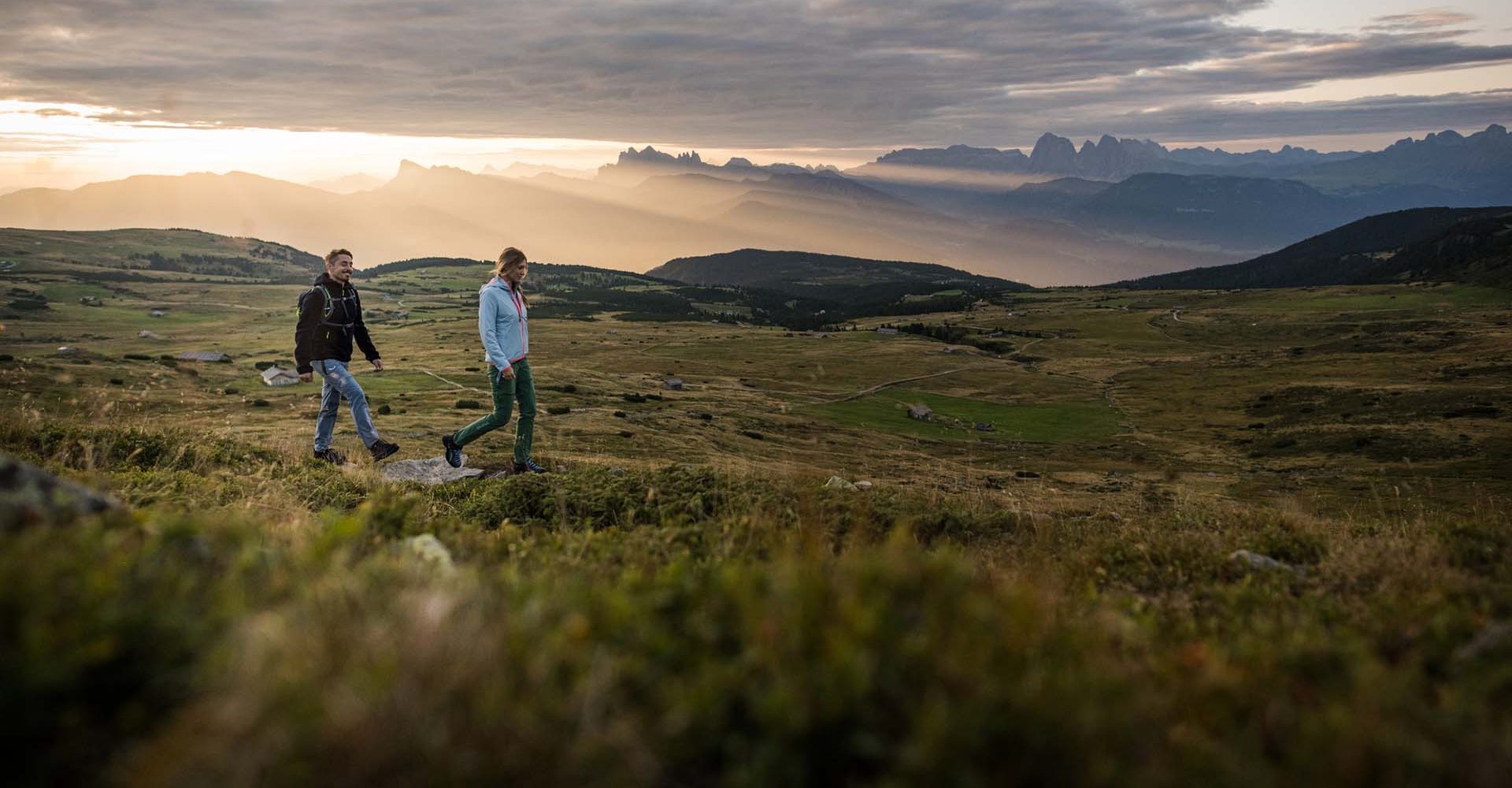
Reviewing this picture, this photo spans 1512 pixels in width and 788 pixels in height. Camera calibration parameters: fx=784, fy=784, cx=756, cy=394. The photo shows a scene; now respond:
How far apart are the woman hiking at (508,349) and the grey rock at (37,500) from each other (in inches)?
323

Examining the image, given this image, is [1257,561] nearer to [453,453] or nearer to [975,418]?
[453,453]

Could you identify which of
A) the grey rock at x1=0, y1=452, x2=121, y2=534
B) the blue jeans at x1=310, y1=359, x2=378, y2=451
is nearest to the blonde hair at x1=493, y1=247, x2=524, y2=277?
the blue jeans at x1=310, y1=359, x2=378, y2=451

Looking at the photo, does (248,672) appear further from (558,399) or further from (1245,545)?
(558,399)

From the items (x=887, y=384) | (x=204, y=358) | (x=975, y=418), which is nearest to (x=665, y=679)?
(x=204, y=358)

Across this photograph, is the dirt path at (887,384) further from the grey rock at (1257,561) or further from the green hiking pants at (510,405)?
the grey rock at (1257,561)

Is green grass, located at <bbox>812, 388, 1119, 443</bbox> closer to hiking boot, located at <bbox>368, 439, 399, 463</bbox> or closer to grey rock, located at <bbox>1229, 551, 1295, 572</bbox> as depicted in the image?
hiking boot, located at <bbox>368, 439, 399, 463</bbox>

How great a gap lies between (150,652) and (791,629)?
2634mm

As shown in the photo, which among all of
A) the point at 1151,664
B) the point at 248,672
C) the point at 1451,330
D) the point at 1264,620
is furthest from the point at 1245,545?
the point at 1451,330

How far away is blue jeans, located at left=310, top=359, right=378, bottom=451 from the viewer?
597 inches

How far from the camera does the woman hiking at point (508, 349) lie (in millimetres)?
13680

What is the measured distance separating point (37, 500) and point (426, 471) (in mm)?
9951

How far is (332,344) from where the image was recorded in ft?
49.7

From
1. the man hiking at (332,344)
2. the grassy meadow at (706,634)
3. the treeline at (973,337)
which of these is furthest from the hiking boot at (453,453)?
the treeline at (973,337)

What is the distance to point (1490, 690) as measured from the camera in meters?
4.04
